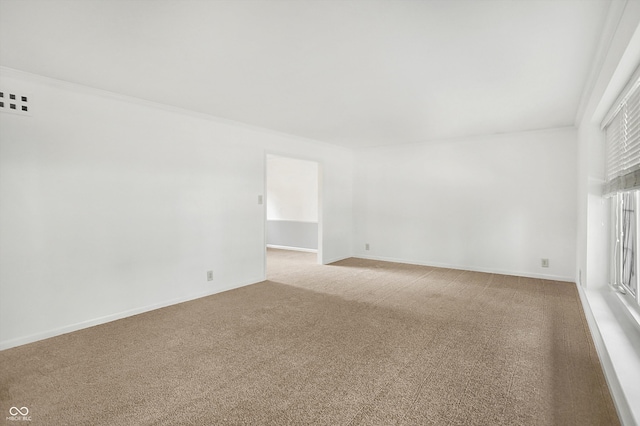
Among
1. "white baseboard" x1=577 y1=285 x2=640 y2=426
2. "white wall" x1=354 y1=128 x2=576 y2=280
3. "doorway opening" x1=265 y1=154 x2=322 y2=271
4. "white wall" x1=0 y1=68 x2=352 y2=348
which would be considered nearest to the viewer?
"white baseboard" x1=577 y1=285 x2=640 y2=426

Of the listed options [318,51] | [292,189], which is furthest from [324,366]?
[292,189]

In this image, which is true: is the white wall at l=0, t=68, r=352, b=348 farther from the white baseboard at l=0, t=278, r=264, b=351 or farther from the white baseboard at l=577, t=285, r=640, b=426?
the white baseboard at l=577, t=285, r=640, b=426

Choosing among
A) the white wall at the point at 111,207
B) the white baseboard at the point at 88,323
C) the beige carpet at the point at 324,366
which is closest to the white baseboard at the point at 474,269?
the beige carpet at the point at 324,366

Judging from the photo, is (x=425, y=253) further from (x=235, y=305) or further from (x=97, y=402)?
(x=97, y=402)

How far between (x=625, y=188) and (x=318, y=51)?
2.44 m

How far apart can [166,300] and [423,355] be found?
2.96 meters

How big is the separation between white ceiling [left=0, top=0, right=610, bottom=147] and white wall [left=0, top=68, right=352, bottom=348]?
37 cm

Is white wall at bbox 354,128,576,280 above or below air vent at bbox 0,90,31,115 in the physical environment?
below

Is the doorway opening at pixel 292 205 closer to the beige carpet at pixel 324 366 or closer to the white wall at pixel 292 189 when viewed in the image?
the white wall at pixel 292 189

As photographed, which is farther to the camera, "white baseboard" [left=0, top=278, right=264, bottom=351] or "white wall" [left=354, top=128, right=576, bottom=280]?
"white wall" [left=354, top=128, right=576, bottom=280]

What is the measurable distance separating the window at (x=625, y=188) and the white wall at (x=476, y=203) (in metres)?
1.87

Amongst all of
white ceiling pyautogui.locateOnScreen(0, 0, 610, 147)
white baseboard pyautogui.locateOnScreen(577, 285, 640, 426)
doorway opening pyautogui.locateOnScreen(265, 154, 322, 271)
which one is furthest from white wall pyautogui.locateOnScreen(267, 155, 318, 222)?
white baseboard pyautogui.locateOnScreen(577, 285, 640, 426)

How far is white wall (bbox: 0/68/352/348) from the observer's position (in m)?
2.83

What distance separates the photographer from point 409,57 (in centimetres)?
248
